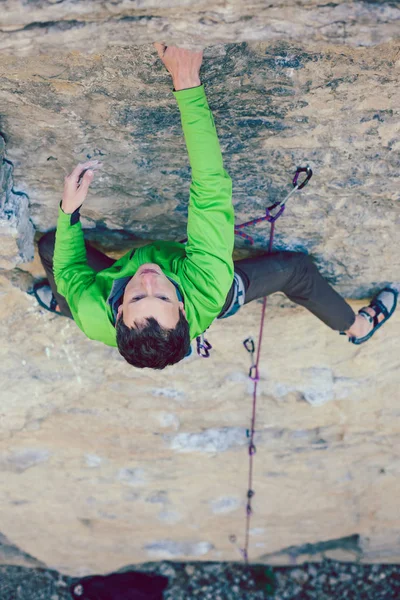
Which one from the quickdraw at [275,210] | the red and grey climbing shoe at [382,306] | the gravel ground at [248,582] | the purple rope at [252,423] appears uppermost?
the quickdraw at [275,210]

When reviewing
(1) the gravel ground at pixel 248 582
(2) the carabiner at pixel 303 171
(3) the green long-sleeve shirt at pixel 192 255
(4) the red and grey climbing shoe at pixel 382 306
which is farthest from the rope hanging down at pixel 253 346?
(4) the red and grey climbing shoe at pixel 382 306

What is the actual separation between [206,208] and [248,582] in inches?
160

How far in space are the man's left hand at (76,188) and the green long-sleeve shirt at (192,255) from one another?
55 mm

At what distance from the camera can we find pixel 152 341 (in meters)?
2.06

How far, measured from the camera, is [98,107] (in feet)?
6.95

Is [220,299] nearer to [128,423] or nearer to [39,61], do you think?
[39,61]

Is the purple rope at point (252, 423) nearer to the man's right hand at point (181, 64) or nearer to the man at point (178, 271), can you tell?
the man at point (178, 271)

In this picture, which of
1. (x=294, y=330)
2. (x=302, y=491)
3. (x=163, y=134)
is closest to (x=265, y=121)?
(x=163, y=134)

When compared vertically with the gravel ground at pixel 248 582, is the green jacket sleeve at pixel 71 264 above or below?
above

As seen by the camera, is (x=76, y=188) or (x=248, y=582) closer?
(x=76, y=188)

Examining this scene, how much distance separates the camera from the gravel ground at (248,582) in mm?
4828

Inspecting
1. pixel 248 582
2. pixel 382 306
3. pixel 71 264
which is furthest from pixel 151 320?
pixel 248 582

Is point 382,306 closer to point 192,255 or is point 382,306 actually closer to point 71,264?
point 192,255

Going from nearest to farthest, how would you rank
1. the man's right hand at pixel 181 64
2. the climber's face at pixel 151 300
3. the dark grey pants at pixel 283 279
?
the man's right hand at pixel 181 64, the climber's face at pixel 151 300, the dark grey pants at pixel 283 279
